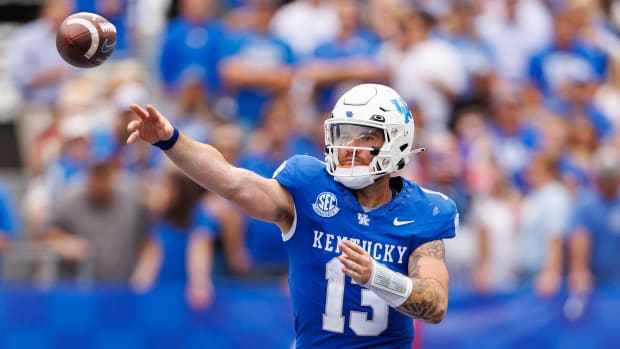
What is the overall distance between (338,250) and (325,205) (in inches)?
8.9

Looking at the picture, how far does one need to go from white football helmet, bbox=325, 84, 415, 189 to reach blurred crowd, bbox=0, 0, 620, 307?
12.3ft

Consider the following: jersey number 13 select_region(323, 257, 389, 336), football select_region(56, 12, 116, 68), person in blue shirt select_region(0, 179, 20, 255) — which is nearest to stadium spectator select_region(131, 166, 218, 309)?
person in blue shirt select_region(0, 179, 20, 255)

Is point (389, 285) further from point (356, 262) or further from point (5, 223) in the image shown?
point (5, 223)

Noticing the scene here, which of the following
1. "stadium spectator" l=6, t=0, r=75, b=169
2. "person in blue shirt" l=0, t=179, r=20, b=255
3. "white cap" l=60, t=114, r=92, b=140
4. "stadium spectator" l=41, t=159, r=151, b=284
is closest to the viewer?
"person in blue shirt" l=0, t=179, r=20, b=255

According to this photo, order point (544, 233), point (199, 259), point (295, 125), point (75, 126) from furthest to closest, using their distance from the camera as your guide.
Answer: point (295, 125) → point (75, 126) → point (544, 233) → point (199, 259)

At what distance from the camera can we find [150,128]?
5039 mm

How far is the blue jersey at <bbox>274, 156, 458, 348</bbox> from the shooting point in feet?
17.3

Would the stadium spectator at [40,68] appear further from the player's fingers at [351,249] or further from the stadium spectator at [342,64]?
the player's fingers at [351,249]

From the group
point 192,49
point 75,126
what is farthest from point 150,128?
point 192,49

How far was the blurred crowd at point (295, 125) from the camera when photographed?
30.5 ft

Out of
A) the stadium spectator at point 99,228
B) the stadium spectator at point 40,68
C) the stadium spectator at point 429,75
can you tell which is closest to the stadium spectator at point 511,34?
the stadium spectator at point 429,75

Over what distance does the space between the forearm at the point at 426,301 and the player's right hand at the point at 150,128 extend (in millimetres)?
1309

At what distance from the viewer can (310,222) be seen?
536 cm

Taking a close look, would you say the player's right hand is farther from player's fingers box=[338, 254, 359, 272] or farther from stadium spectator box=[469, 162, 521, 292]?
stadium spectator box=[469, 162, 521, 292]
